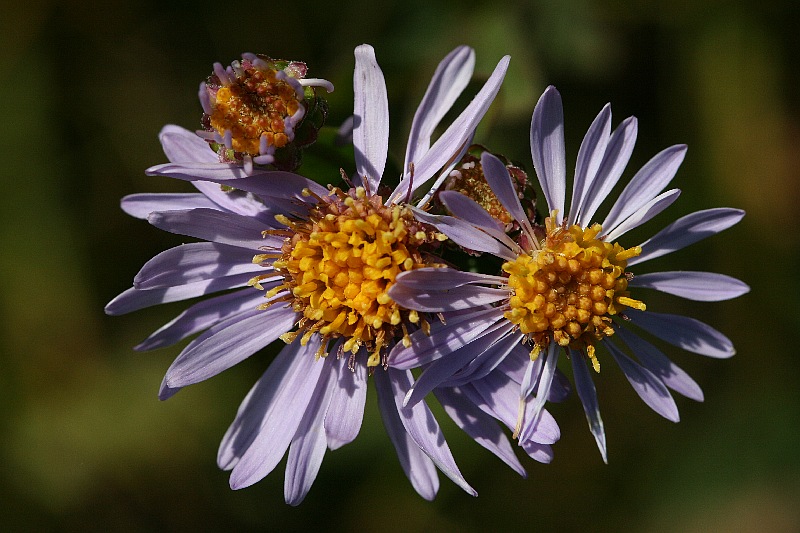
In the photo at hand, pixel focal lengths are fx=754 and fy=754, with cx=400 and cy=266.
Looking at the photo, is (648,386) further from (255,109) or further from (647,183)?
(255,109)

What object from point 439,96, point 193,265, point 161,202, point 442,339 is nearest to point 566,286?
point 442,339

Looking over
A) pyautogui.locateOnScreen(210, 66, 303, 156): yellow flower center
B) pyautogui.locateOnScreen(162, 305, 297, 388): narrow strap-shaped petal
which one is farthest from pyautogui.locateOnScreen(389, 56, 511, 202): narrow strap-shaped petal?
pyautogui.locateOnScreen(162, 305, 297, 388): narrow strap-shaped petal

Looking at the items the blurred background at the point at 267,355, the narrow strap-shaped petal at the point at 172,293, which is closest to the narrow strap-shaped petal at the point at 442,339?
the narrow strap-shaped petal at the point at 172,293

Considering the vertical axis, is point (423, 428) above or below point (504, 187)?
below

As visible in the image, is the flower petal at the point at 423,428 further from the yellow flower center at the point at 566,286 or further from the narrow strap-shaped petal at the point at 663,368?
the narrow strap-shaped petal at the point at 663,368

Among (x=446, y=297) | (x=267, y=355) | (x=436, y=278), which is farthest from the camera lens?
(x=267, y=355)

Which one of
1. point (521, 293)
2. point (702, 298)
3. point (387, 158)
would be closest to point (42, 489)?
point (387, 158)

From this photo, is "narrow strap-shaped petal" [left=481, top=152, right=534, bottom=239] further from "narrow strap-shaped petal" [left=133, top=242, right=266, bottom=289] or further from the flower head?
"narrow strap-shaped petal" [left=133, top=242, right=266, bottom=289]
